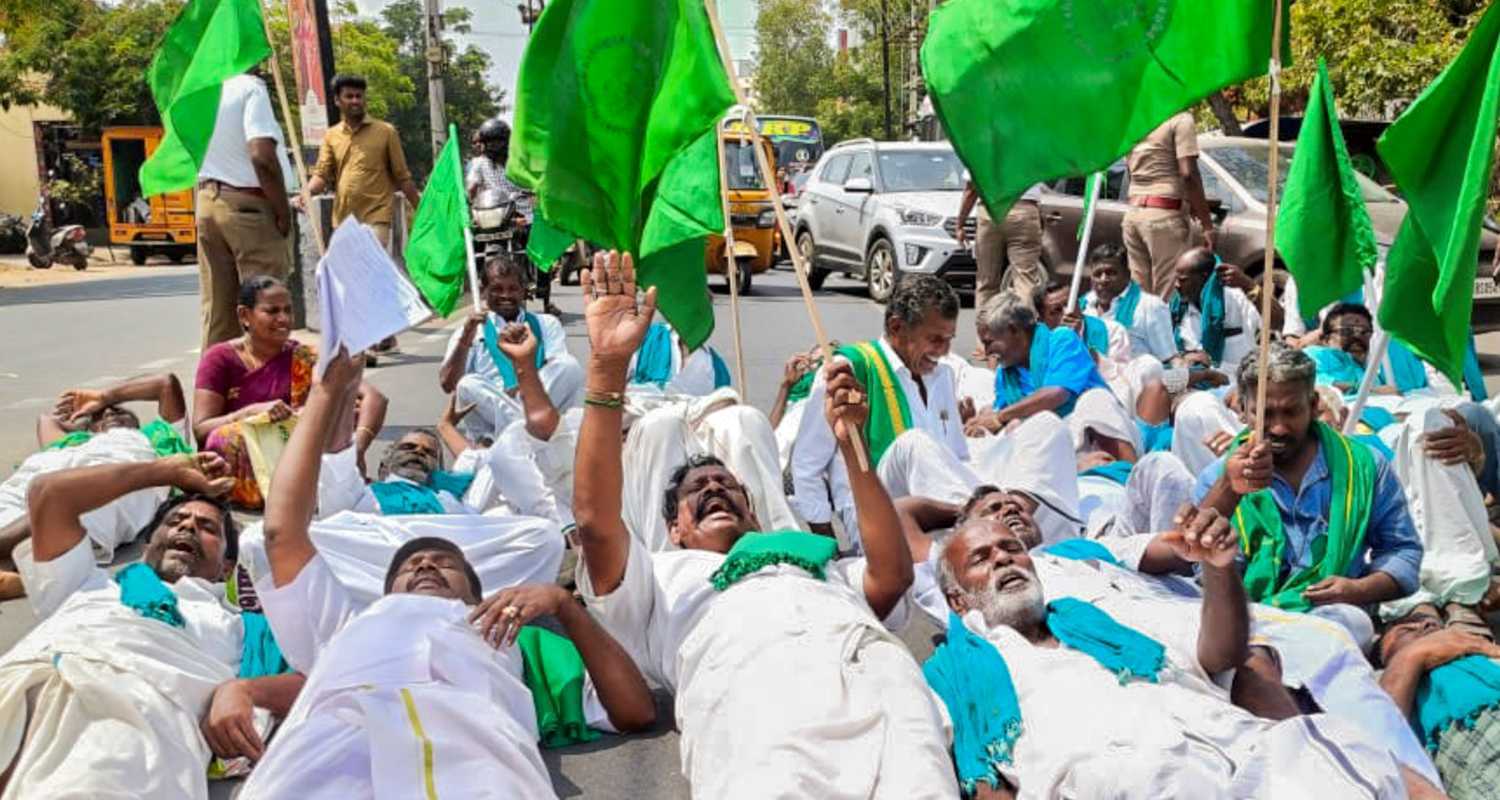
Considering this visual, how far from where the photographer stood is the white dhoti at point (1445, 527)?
5023 mm

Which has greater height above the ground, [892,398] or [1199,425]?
[892,398]

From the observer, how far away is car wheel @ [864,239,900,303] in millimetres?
16938

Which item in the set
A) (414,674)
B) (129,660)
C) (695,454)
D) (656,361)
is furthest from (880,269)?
(414,674)

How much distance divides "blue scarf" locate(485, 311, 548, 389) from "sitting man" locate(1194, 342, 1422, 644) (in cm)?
388

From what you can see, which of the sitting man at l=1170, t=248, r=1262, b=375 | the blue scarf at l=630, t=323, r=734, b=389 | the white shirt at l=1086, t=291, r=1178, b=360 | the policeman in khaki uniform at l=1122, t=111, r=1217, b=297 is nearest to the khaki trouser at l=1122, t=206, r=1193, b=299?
the policeman in khaki uniform at l=1122, t=111, r=1217, b=297

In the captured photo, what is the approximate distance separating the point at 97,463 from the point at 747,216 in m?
16.3

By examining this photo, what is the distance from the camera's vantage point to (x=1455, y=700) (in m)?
3.80

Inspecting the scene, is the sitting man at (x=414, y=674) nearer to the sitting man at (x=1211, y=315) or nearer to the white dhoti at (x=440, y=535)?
the white dhoti at (x=440, y=535)

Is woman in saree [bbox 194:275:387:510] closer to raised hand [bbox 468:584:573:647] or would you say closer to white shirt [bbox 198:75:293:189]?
white shirt [bbox 198:75:293:189]

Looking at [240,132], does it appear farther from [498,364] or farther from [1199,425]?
[1199,425]

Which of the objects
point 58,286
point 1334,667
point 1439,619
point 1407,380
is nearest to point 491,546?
point 1334,667

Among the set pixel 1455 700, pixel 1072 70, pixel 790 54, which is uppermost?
pixel 790 54

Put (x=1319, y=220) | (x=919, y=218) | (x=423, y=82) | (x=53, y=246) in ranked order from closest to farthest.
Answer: (x=1319, y=220) → (x=919, y=218) → (x=53, y=246) → (x=423, y=82)

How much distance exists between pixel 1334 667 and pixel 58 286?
27104 millimetres
